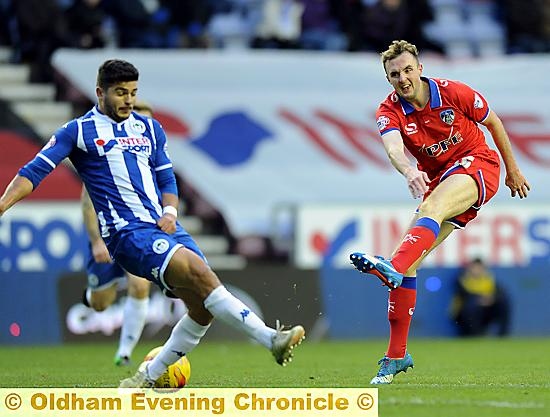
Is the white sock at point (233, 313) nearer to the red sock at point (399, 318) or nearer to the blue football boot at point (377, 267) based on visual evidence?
the blue football boot at point (377, 267)

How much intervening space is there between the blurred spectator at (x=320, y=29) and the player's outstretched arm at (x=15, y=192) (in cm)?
1332

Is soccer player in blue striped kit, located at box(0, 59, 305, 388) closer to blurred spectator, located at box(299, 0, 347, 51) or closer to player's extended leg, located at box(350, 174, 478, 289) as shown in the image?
player's extended leg, located at box(350, 174, 478, 289)

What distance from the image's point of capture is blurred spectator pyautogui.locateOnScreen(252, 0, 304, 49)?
20.8 metres

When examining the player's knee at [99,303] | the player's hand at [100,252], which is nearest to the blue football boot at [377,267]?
the player's hand at [100,252]

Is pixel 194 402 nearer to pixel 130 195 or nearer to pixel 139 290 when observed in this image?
pixel 130 195

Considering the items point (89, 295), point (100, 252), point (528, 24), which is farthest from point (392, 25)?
point (100, 252)

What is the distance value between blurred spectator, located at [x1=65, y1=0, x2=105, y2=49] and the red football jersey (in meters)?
11.2

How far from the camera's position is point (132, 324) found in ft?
39.2

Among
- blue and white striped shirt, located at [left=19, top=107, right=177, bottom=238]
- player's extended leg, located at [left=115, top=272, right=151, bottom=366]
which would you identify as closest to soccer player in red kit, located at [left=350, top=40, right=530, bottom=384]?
blue and white striped shirt, located at [left=19, top=107, right=177, bottom=238]

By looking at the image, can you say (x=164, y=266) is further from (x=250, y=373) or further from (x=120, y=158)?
(x=250, y=373)

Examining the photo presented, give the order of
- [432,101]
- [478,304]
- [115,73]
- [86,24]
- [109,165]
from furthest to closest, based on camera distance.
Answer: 1. [86,24]
2. [478,304]
3. [432,101]
4. [109,165]
5. [115,73]

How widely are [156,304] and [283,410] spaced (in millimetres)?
9661

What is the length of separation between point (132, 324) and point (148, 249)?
4.07 m

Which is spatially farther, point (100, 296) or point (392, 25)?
point (392, 25)
